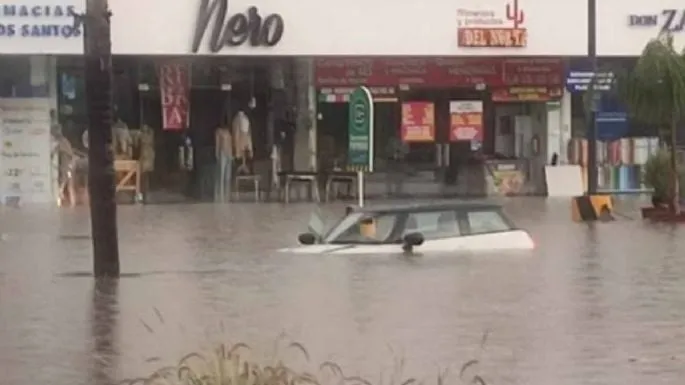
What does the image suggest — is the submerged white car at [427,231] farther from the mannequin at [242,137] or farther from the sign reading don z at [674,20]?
the sign reading don z at [674,20]

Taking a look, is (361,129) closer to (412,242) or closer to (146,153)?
(412,242)

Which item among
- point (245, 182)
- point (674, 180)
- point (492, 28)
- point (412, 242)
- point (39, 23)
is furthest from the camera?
point (245, 182)

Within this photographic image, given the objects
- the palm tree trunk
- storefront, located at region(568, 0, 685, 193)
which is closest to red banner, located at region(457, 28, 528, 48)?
storefront, located at region(568, 0, 685, 193)

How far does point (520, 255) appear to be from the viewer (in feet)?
75.9

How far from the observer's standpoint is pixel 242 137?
40875 mm

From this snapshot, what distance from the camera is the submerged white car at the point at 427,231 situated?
2405 cm

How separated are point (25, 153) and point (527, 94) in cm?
1266

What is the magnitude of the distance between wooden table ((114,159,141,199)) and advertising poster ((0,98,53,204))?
5.51 ft

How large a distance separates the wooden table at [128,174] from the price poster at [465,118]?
804 cm

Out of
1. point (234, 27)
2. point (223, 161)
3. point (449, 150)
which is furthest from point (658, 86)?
point (223, 161)

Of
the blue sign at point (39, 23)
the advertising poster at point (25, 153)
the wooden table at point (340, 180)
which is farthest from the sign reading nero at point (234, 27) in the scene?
the advertising poster at point (25, 153)

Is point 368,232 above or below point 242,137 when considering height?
below

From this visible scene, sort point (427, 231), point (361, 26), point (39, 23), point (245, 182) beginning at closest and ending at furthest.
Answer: point (427, 231) → point (39, 23) → point (361, 26) → point (245, 182)

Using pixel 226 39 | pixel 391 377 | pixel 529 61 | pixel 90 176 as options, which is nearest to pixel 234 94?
pixel 226 39
